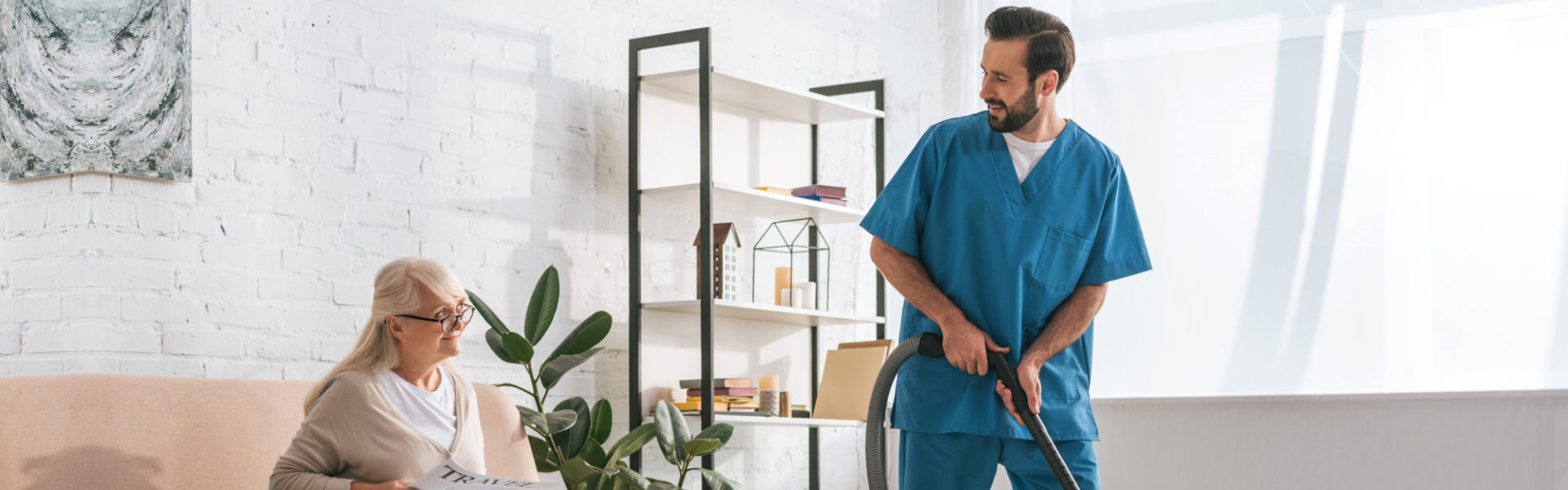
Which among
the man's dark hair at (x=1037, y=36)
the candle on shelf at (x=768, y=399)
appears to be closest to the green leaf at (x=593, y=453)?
the candle on shelf at (x=768, y=399)

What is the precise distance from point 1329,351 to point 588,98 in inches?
80.2

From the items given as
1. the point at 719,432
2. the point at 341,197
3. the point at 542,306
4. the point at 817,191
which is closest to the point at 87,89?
the point at 341,197

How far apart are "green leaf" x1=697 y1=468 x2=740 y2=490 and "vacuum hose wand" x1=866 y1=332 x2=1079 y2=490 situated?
1.00m

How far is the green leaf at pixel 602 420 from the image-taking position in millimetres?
3107

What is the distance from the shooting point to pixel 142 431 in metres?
2.12

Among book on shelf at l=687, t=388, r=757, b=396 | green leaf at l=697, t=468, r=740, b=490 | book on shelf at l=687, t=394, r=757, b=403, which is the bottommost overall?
green leaf at l=697, t=468, r=740, b=490

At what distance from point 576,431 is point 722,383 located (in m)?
0.61

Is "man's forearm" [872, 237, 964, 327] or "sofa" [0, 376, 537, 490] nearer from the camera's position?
"sofa" [0, 376, 537, 490]

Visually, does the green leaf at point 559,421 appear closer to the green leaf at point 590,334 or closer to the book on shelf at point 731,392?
the green leaf at point 590,334

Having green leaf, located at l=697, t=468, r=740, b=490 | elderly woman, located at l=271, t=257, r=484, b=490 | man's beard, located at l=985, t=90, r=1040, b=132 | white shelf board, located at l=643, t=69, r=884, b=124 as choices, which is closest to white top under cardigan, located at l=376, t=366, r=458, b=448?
elderly woman, located at l=271, t=257, r=484, b=490

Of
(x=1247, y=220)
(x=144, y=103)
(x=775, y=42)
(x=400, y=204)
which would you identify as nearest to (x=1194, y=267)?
(x=1247, y=220)

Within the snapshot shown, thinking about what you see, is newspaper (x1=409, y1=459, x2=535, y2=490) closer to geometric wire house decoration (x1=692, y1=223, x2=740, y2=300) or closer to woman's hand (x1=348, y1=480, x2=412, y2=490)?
woman's hand (x1=348, y1=480, x2=412, y2=490)

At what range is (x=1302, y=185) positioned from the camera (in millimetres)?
3596

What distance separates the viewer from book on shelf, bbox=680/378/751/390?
3506mm
